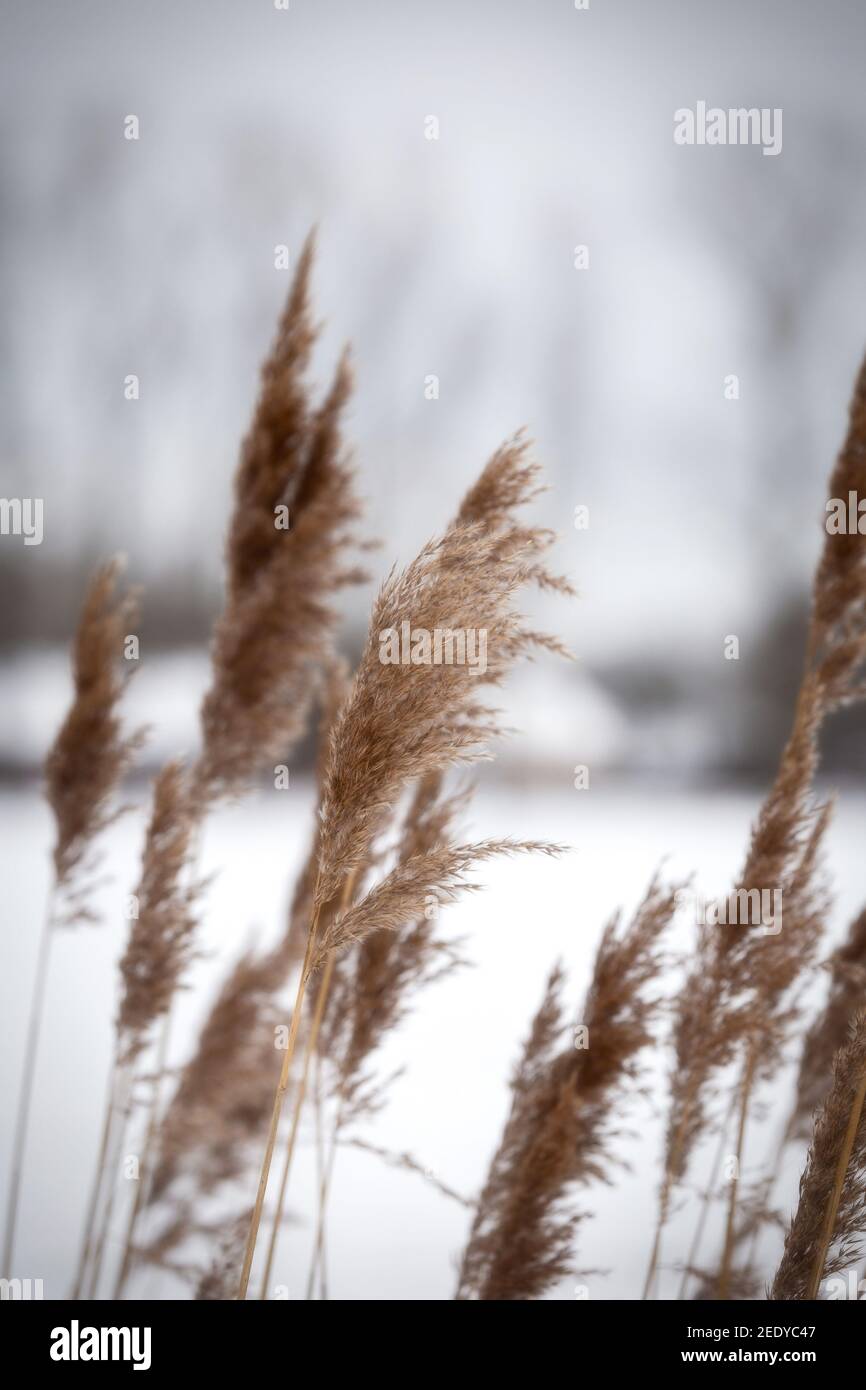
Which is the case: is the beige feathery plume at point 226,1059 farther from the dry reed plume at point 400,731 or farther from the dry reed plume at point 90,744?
the dry reed plume at point 400,731

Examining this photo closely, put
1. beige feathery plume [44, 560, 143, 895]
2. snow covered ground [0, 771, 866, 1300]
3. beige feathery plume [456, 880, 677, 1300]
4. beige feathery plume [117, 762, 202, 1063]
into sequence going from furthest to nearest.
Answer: snow covered ground [0, 771, 866, 1300] < beige feathery plume [44, 560, 143, 895] < beige feathery plume [117, 762, 202, 1063] < beige feathery plume [456, 880, 677, 1300]

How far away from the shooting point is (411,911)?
106 cm

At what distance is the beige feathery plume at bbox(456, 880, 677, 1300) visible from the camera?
1304mm

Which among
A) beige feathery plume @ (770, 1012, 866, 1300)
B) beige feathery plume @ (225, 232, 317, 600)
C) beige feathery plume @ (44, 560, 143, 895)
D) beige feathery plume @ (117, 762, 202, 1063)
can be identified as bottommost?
beige feathery plume @ (770, 1012, 866, 1300)

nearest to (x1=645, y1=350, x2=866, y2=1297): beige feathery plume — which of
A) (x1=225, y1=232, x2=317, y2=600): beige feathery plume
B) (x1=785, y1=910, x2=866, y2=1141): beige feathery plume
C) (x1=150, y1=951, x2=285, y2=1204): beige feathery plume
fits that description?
(x1=785, y1=910, x2=866, y2=1141): beige feathery plume

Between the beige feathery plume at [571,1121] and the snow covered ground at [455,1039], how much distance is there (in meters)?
0.59

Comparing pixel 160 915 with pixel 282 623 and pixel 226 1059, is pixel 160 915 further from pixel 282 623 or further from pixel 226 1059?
pixel 282 623

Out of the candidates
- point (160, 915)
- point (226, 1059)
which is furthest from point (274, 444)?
point (226, 1059)

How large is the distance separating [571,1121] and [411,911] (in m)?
0.44

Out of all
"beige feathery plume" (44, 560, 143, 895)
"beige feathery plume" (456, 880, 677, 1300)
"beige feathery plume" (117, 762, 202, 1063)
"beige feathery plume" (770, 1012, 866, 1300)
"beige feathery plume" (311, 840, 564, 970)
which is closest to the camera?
"beige feathery plume" (311, 840, 564, 970)

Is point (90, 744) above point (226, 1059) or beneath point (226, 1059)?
above

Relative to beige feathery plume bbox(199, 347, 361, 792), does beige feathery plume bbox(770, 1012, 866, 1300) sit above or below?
below

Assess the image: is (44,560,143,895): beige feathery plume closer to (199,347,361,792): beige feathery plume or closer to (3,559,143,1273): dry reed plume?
(3,559,143,1273): dry reed plume

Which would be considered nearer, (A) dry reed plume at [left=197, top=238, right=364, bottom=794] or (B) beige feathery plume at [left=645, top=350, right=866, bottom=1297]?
(B) beige feathery plume at [left=645, top=350, right=866, bottom=1297]
